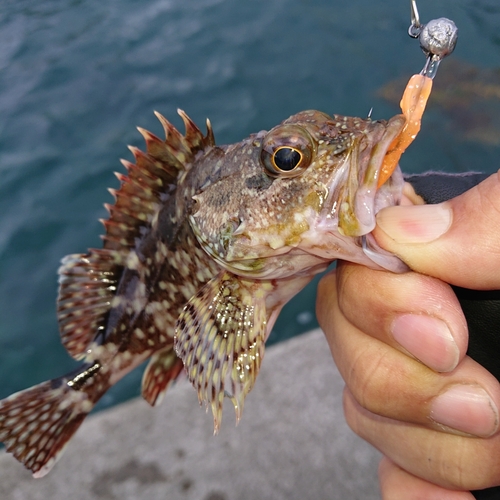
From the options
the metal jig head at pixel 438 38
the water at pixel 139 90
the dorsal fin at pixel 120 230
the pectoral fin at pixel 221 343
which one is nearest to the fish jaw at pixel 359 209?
→ the metal jig head at pixel 438 38

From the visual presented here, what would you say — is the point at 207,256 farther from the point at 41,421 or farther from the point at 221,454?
the point at 221,454

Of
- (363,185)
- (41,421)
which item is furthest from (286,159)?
(41,421)

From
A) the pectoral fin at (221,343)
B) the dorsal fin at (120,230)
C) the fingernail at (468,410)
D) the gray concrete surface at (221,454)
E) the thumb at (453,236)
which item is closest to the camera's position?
the thumb at (453,236)

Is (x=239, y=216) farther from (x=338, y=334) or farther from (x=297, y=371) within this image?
(x=297, y=371)

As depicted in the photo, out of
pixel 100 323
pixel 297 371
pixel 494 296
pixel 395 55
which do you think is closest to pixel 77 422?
pixel 100 323

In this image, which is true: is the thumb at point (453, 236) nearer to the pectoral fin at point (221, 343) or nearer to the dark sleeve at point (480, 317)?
the dark sleeve at point (480, 317)

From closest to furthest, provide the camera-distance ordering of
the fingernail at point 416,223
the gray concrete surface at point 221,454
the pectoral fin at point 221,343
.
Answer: the fingernail at point 416,223 → the pectoral fin at point 221,343 → the gray concrete surface at point 221,454

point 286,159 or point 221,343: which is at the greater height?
point 286,159
